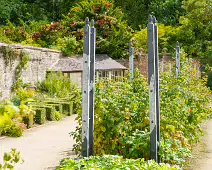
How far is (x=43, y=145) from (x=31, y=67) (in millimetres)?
9083

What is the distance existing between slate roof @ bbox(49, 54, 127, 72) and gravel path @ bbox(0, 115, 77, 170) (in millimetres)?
7010

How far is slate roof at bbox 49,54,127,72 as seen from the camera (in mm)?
19016

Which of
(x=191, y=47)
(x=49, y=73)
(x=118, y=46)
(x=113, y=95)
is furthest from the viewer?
(x=191, y=47)

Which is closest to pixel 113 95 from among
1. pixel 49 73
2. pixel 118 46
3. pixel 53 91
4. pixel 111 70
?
pixel 53 91

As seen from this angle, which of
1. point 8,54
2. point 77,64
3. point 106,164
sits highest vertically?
point 8,54

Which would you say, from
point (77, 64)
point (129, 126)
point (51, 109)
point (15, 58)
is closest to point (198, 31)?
point (77, 64)

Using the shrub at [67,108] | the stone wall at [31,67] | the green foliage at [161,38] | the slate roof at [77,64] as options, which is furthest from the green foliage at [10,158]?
the green foliage at [161,38]

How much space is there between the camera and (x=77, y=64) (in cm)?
1941

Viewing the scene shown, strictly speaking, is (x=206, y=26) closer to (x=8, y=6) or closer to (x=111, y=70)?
(x=111, y=70)

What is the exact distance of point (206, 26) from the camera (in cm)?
2708

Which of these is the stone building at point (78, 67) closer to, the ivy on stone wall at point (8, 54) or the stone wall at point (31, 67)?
the stone wall at point (31, 67)

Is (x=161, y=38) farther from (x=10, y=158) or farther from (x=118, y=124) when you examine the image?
(x=10, y=158)

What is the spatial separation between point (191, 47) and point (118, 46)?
491 cm

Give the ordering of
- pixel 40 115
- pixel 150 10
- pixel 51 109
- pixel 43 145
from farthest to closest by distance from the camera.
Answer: pixel 150 10 → pixel 51 109 → pixel 40 115 → pixel 43 145
